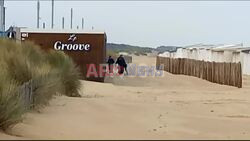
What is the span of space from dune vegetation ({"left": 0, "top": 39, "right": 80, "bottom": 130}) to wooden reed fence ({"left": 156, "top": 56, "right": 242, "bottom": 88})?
37.8 feet

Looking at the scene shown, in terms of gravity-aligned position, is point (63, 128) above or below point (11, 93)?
below

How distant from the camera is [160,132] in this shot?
839 cm

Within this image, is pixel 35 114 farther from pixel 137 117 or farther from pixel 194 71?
pixel 194 71

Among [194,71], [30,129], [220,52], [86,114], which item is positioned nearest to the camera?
[30,129]

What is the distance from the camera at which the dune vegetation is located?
26.0 ft

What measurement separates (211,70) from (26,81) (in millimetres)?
19146

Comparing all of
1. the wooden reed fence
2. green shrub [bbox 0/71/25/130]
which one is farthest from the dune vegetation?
the wooden reed fence

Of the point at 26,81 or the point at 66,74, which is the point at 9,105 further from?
the point at 66,74

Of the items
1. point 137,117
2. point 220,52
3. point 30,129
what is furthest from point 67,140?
point 220,52

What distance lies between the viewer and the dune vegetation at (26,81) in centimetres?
791

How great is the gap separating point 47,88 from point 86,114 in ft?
3.85

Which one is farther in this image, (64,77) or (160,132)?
(64,77)

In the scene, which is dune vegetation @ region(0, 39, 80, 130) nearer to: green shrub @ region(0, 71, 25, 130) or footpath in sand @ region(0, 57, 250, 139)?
green shrub @ region(0, 71, 25, 130)

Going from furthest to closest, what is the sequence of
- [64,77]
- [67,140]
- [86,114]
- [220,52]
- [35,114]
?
[220,52]
[64,77]
[86,114]
[35,114]
[67,140]
